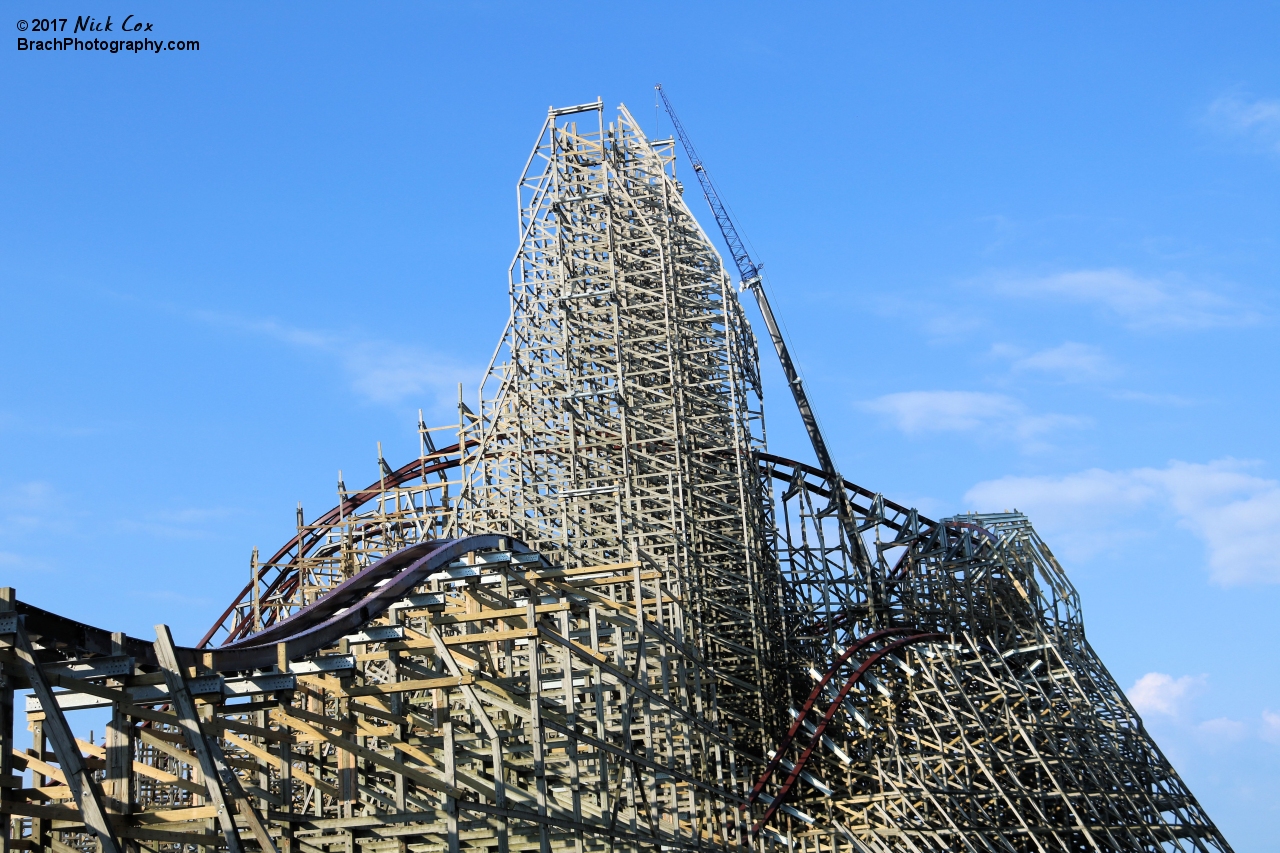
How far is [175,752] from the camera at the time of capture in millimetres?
16312

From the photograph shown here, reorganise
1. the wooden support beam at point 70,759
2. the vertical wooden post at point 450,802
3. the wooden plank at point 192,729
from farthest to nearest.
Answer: the vertical wooden post at point 450,802 → the wooden plank at point 192,729 → the wooden support beam at point 70,759

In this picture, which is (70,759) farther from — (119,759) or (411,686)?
(411,686)

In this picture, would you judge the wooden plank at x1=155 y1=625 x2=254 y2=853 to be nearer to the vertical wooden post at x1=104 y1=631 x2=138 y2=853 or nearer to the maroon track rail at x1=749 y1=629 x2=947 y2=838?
the vertical wooden post at x1=104 y1=631 x2=138 y2=853

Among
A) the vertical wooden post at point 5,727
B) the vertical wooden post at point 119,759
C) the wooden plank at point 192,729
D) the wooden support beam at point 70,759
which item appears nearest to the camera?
the wooden support beam at point 70,759

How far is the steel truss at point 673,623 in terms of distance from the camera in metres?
22.5

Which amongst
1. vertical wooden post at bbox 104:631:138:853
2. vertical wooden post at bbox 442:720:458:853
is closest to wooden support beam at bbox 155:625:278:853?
vertical wooden post at bbox 104:631:138:853

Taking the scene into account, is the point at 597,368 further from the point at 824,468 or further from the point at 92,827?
the point at 92,827

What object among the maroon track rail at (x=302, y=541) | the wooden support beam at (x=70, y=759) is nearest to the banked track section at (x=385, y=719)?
the wooden support beam at (x=70, y=759)

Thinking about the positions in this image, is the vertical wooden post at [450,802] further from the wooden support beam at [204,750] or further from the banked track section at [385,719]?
the wooden support beam at [204,750]

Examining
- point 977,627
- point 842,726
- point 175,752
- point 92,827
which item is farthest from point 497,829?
point 977,627

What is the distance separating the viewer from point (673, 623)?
1185 inches

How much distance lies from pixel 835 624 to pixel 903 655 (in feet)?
13.3

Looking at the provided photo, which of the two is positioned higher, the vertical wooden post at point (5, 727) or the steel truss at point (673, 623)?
the steel truss at point (673, 623)

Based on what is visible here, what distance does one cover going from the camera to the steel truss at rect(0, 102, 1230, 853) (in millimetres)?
22547
